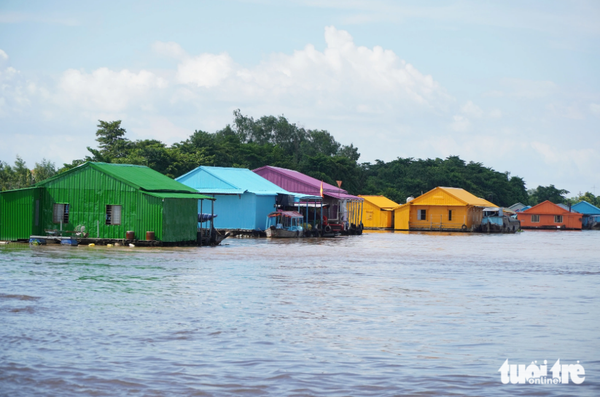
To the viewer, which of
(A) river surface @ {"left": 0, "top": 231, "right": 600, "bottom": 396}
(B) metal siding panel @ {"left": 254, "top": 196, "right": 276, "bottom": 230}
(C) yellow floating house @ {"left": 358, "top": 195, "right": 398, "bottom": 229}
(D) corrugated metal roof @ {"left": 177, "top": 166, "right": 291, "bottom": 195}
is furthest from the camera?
(C) yellow floating house @ {"left": 358, "top": 195, "right": 398, "bottom": 229}

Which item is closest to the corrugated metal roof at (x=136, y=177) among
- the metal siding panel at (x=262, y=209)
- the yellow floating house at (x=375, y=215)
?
the metal siding panel at (x=262, y=209)

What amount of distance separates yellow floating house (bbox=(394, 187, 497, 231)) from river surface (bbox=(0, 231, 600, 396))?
51607 millimetres

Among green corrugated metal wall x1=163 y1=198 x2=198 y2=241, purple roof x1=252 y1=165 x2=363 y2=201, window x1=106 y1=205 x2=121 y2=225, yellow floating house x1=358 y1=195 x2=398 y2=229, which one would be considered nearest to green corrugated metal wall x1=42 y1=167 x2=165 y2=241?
window x1=106 y1=205 x2=121 y2=225

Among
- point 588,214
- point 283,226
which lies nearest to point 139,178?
point 283,226

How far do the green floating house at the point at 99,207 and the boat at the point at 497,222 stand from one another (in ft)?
164

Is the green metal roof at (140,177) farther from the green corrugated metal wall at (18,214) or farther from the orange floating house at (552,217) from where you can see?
the orange floating house at (552,217)

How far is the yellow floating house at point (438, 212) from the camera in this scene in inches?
3103

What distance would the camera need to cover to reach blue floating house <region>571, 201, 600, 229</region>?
354 feet

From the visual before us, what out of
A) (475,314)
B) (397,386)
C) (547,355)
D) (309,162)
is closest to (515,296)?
(475,314)

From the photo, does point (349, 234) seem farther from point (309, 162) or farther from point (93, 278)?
point (93, 278)

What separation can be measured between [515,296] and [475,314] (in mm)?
4126

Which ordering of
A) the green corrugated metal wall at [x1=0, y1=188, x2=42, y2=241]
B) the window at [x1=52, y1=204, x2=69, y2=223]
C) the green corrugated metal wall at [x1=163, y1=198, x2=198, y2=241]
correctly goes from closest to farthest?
the green corrugated metal wall at [x1=163, y1=198, x2=198, y2=241] → the green corrugated metal wall at [x1=0, y1=188, x2=42, y2=241] → the window at [x1=52, y1=204, x2=69, y2=223]

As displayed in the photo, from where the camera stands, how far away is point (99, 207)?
3672cm

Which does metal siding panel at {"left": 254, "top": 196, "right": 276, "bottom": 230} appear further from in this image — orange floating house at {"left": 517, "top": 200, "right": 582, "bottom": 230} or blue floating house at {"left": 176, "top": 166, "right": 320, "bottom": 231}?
orange floating house at {"left": 517, "top": 200, "right": 582, "bottom": 230}
